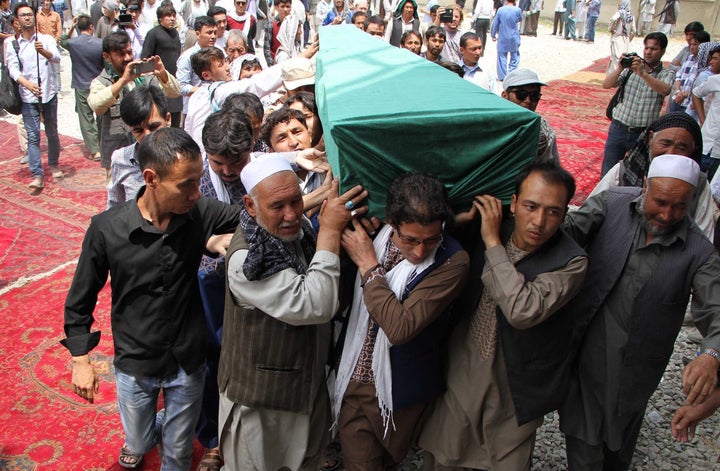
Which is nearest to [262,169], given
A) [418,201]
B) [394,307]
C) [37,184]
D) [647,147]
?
[418,201]

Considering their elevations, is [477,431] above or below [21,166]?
above

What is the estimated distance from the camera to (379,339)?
2.29m

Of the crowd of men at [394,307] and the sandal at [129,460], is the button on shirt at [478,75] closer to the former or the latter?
the crowd of men at [394,307]

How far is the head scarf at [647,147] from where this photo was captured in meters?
2.75

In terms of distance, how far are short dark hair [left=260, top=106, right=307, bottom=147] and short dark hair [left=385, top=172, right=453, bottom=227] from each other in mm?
1232

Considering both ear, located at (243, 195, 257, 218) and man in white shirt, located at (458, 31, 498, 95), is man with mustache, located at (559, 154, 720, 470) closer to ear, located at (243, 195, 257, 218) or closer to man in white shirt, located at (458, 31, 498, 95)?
ear, located at (243, 195, 257, 218)

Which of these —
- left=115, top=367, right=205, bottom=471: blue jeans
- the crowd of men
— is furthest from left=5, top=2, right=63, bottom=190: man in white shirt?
left=115, top=367, right=205, bottom=471: blue jeans

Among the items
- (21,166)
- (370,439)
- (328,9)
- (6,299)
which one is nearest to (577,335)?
(370,439)

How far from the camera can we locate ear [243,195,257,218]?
213 centimetres

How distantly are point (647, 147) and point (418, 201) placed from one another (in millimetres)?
1563

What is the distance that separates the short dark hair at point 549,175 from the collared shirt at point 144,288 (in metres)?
1.28

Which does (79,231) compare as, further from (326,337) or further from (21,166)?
(326,337)

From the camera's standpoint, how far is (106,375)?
12.2 feet

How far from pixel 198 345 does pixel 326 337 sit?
0.56 m
